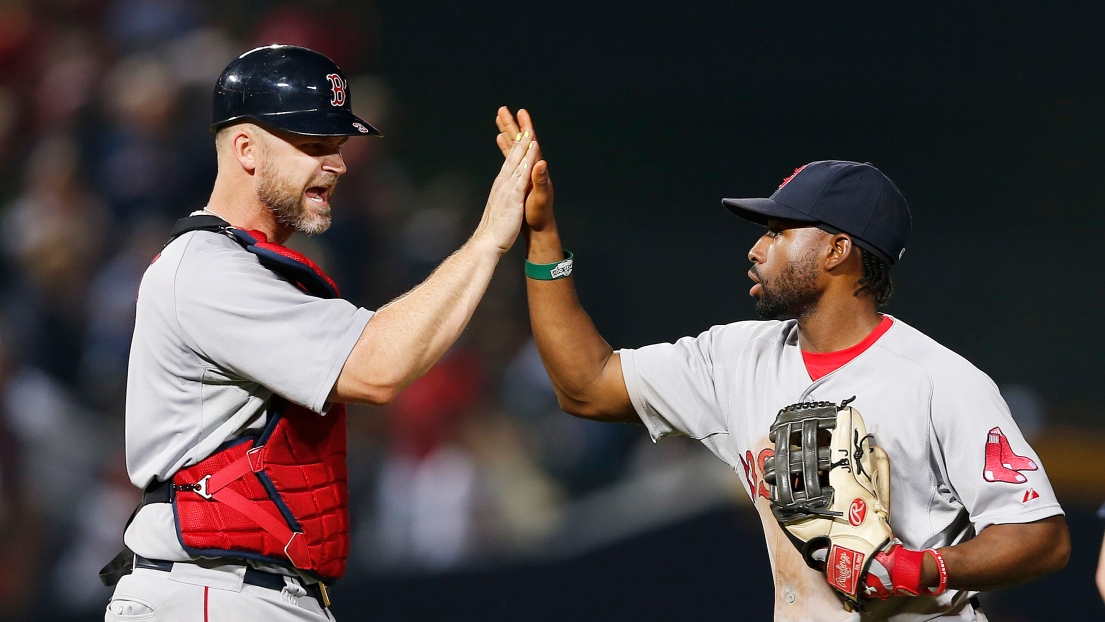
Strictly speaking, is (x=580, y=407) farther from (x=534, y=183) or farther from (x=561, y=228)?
(x=561, y=228)

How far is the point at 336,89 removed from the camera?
240 cm

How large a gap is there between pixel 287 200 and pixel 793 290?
3.63ft

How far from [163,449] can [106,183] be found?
10.6 feet

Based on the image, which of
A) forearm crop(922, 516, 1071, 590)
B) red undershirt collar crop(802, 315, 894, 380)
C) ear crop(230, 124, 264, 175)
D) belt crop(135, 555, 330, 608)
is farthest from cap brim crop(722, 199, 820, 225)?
belt crop(135, 555, 330, 608)

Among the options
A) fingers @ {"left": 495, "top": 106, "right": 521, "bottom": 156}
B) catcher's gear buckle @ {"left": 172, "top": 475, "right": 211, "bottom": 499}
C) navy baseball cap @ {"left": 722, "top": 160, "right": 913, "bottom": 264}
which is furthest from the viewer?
fingers @ {"left": 495, "top": 106, "right": 521, "bottom": 156}

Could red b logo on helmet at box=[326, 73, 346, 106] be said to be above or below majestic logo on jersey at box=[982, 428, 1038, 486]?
above

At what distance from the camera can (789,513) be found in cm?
217

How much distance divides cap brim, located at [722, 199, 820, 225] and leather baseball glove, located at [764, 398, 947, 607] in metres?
0.43

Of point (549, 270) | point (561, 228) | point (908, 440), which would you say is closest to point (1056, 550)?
point (908, 440)

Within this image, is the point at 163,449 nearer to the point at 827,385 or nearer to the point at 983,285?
the point at 827,385

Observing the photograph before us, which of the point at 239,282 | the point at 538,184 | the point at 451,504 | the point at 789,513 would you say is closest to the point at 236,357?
the point at 239,282

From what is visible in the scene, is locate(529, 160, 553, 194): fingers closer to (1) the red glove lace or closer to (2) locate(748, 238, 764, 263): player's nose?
(2) locate(748, 238, 764, 263): player's nose

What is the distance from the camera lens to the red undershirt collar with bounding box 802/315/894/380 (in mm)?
2420

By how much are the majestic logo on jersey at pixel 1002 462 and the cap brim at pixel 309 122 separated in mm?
1444
